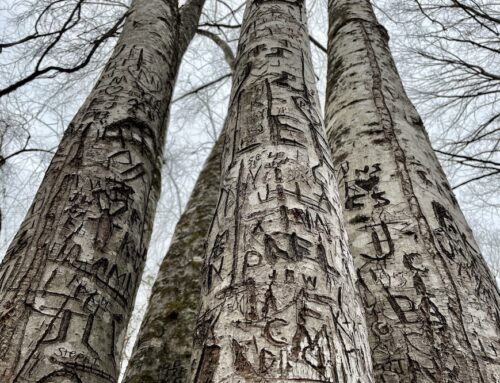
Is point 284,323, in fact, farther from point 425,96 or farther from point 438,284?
point 425,96

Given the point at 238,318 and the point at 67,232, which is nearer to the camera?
the point at 238,318

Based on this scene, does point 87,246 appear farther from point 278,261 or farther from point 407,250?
point 407,250

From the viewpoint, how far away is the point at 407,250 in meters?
1.46

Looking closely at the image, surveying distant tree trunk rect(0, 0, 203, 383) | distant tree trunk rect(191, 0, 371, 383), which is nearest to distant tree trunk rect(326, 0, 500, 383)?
distant tree trunk rect(191, 0, 371, 383)

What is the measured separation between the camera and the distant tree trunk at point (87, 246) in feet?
4.02

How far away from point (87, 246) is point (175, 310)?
130 centimetres

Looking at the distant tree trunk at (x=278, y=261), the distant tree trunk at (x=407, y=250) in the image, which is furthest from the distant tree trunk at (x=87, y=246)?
the distant tree trunk at (x=407, y=250)

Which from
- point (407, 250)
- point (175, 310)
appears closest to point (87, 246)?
point (407, 250)

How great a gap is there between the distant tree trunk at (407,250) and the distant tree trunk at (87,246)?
0.78 meters

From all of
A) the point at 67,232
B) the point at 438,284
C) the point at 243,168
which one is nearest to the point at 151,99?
the point at 67,232

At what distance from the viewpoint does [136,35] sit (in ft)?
8.33

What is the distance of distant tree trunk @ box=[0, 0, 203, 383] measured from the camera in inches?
48.2

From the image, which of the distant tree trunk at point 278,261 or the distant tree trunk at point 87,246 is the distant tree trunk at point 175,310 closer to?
the distant tree trunk at point 87,246

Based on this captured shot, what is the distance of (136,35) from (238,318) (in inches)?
81.5
